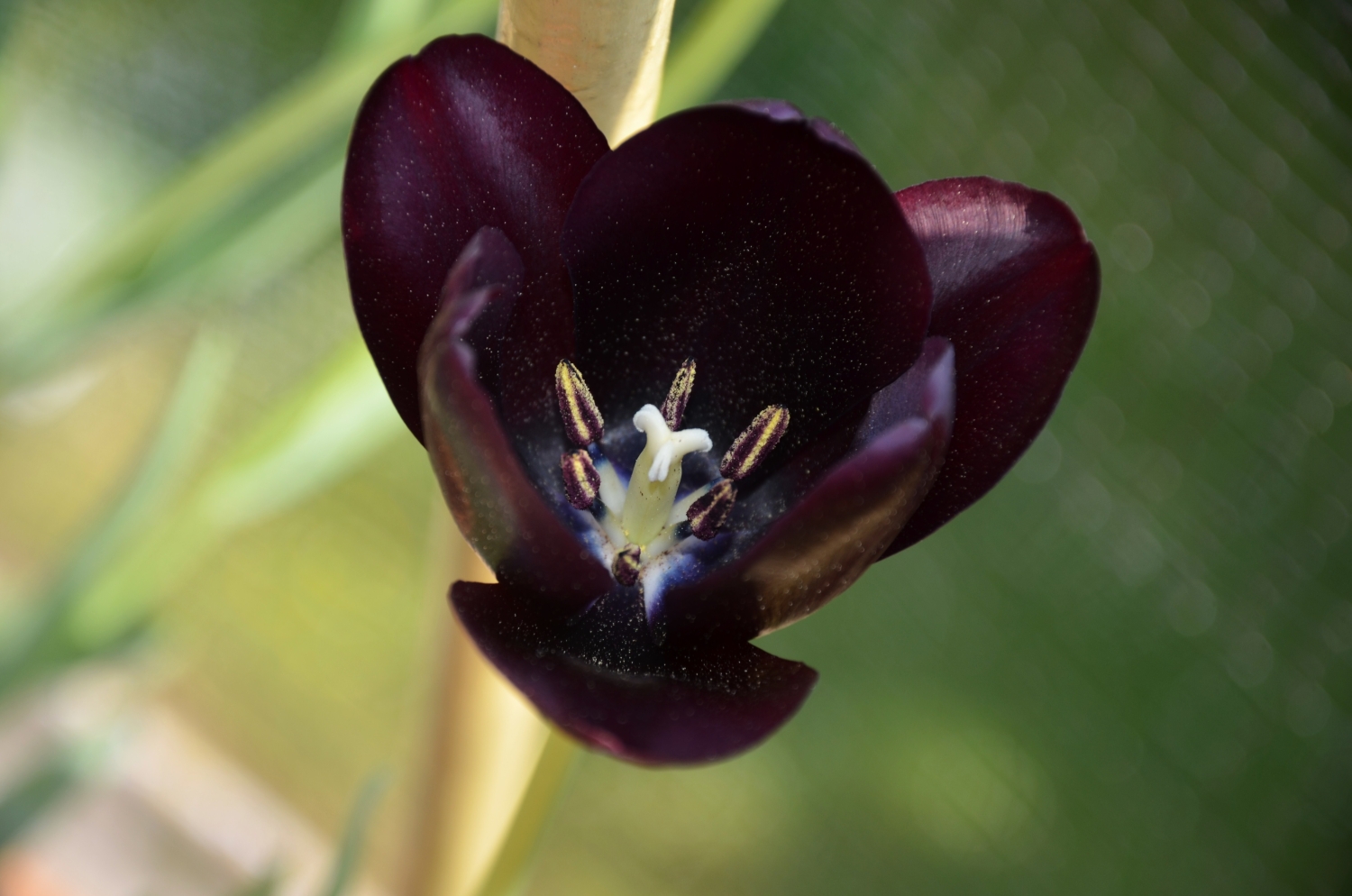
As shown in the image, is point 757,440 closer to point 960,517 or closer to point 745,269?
point 745,269

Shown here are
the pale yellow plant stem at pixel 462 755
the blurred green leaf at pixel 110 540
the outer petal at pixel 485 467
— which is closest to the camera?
the outer petal at pixel 485 467

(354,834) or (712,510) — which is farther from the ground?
(712,510)

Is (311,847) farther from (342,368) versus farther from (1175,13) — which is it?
(1175,13)

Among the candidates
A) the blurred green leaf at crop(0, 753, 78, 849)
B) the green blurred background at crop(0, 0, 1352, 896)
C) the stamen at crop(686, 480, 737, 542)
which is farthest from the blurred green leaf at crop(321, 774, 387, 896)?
the blurred green leaf at crop(0, 753, 78, 849)

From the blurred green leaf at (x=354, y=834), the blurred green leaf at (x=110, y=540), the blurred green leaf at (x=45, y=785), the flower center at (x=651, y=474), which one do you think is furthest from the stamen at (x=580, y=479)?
the blurred green leaf at (x=45, y=785)

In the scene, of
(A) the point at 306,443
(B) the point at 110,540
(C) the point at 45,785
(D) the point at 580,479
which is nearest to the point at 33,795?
(C) the point at 45,785

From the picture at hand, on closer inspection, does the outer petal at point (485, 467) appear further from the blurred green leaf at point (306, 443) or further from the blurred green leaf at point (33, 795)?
the blurred green leaf at point (33, 795)
